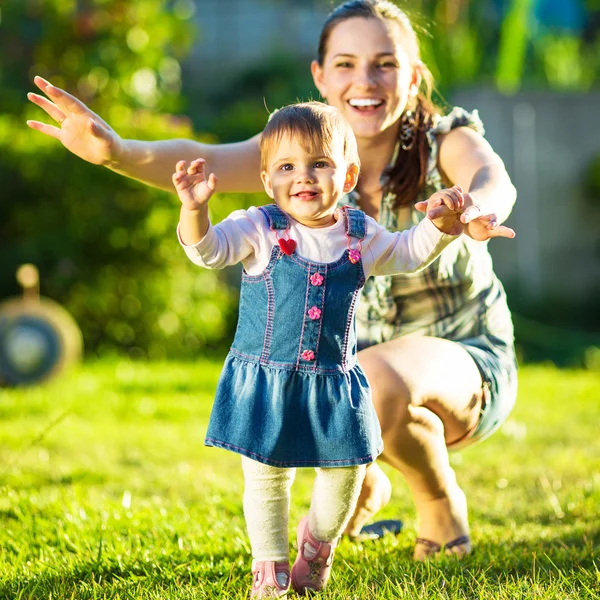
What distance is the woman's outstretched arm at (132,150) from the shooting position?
2.37 metres

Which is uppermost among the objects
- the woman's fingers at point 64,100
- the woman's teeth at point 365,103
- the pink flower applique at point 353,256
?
the woman's teeth at point 365,103

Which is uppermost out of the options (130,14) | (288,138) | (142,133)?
(130,14)

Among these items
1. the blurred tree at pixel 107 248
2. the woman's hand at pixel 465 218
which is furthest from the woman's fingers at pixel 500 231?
the blurred tree at pixel 107 248

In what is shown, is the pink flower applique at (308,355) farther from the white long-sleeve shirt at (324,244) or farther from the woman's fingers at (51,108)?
the woman's fingers at (51,108)

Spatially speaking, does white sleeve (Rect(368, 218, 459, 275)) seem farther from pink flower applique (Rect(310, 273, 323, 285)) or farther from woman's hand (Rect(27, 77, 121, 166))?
woman's hand (Rect(27, 77, 121, 166))

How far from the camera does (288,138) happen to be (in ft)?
6.69

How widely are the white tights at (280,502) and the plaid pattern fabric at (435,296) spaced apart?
703mm

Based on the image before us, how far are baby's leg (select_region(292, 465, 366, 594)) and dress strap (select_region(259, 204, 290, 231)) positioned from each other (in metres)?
0.53

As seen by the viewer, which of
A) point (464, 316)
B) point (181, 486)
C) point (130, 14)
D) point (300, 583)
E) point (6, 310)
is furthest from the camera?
point (130, 14)

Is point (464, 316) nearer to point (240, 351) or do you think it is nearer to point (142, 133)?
point (240, 351)

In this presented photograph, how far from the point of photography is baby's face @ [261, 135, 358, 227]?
80.2 inches

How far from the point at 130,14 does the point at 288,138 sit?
18.4 ft

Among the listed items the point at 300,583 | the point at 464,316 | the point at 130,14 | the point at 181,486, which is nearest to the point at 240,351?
the point at 300,583

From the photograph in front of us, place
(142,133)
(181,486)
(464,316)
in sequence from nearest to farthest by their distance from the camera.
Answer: (464,316), (181,486), (142,133)
